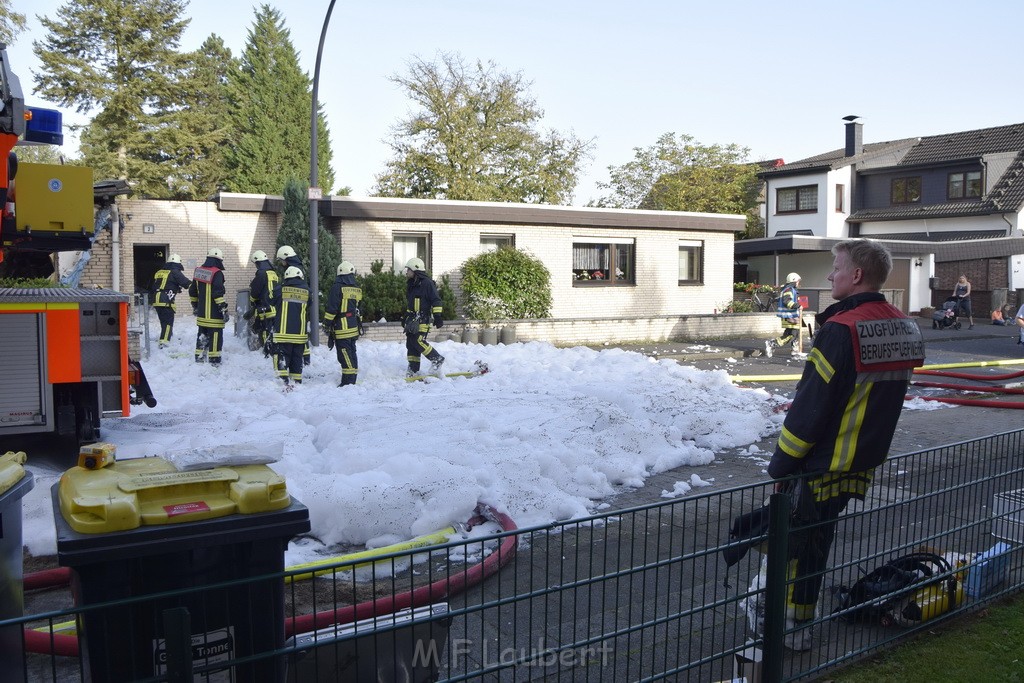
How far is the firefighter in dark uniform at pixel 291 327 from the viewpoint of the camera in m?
12.2

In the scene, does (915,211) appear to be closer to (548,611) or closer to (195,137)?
(195,137)

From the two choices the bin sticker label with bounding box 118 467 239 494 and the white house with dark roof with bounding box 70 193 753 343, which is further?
the white house with dark roof with bounding box 70 193 753 343

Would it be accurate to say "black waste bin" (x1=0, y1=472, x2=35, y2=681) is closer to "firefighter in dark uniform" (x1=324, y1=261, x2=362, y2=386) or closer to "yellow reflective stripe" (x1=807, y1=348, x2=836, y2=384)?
"yellow reflective stripe" (x1=807, y1=348, x2=836, y2=384)

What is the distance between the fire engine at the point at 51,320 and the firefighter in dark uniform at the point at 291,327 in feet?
11.2

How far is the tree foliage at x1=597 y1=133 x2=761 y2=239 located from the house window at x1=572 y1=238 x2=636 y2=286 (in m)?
20.7

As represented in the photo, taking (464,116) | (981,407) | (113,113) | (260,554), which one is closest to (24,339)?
(260,554)

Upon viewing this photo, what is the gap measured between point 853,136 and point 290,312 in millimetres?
40244

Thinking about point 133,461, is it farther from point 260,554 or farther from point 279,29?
point 279,29

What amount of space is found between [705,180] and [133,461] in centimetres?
4455

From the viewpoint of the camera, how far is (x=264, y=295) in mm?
14523

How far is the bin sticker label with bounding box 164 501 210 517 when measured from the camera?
2541 millimetres

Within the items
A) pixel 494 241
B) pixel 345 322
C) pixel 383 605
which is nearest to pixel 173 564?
pixel 383 605

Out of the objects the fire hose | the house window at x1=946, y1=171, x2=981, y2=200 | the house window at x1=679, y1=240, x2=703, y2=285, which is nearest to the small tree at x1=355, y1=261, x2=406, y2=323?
the house window at x1=679, y1=240, x2=703, y2=285

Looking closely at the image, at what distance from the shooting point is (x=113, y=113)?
40.1m
